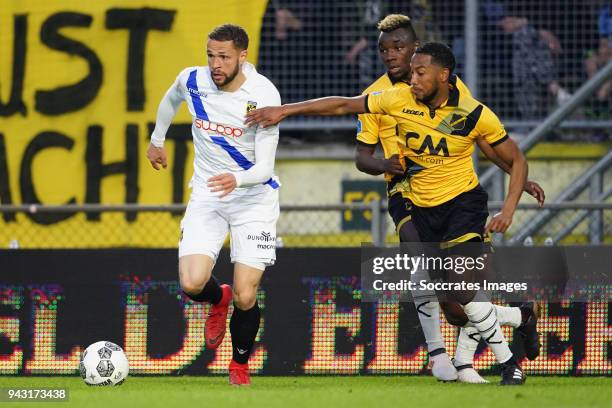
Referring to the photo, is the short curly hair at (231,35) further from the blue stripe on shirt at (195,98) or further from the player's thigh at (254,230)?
the player's thigh at (254,230)

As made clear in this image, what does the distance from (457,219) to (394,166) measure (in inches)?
20.4

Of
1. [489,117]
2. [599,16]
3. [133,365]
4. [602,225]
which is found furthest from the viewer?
[599,16]

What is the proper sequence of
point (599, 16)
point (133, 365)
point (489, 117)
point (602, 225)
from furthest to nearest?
point (599, 16)
point (602, 225)
point (133, 365)
point (489, 117)

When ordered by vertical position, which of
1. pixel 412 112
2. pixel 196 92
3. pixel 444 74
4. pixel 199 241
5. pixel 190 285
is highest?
pixel 444 74

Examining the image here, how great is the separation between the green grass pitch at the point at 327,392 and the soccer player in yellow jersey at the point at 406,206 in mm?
211

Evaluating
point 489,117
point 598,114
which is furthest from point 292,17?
point 489,117

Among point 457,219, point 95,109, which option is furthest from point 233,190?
point 95,109

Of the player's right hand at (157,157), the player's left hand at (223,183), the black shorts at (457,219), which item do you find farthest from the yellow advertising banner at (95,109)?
the player's left hand at (223,183)

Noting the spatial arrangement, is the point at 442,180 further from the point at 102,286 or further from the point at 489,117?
the point at 102,286

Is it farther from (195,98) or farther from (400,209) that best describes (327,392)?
(195,98)

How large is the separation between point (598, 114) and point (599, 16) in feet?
3.14

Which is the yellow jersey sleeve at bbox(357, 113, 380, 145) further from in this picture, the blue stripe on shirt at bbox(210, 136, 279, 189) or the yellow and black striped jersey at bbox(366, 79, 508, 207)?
the blue stripe on shirt at bbox(210, 136, 279, 189)

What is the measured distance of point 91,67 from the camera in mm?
13070

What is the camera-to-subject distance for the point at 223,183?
328 inches
